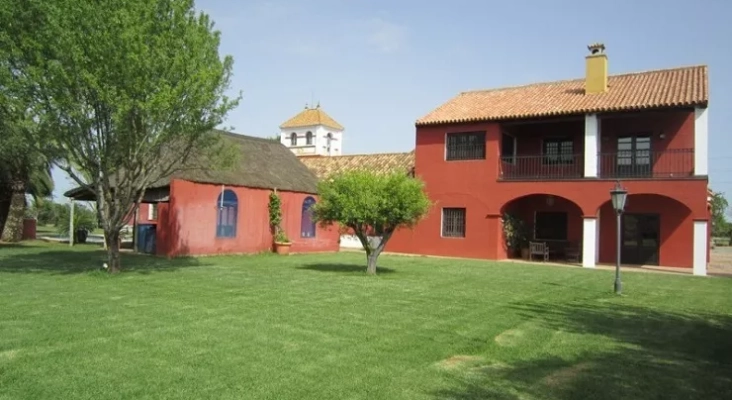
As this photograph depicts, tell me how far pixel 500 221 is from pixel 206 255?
11262mm

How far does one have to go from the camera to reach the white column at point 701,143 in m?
19.1

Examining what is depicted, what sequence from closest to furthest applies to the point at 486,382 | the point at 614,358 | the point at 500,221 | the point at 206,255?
the point at 486,382 → the point at 614,358 → the point at 206,255 → the point at 500,221

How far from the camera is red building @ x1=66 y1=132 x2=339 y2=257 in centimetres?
1931

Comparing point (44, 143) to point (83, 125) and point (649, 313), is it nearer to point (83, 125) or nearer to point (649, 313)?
point (83, 125)

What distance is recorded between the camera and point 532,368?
5.91 meters

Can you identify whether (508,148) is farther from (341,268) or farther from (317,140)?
(317,140)

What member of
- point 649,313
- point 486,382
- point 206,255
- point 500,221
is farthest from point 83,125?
point 500,221

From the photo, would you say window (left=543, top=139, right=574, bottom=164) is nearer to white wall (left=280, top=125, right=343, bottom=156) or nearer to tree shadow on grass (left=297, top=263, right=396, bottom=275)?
tree shadow on grass (left=297, top=263, right=396, bottom=275)

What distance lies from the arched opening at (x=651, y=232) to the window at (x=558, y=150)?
7.88ft

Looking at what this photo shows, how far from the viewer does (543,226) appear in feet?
80.2

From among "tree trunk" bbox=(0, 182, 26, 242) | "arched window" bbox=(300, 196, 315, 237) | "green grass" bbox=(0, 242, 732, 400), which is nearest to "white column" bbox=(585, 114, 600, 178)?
"green grass" bbox=(0, 242, 732, 400)

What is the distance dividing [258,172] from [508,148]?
10.4 meters

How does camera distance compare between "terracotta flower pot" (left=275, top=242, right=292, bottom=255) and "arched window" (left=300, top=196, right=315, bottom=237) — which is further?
"arched window" (left=300, top=196, right=315, bottom=237)

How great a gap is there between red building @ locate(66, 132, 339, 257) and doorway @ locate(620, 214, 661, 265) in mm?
12035
